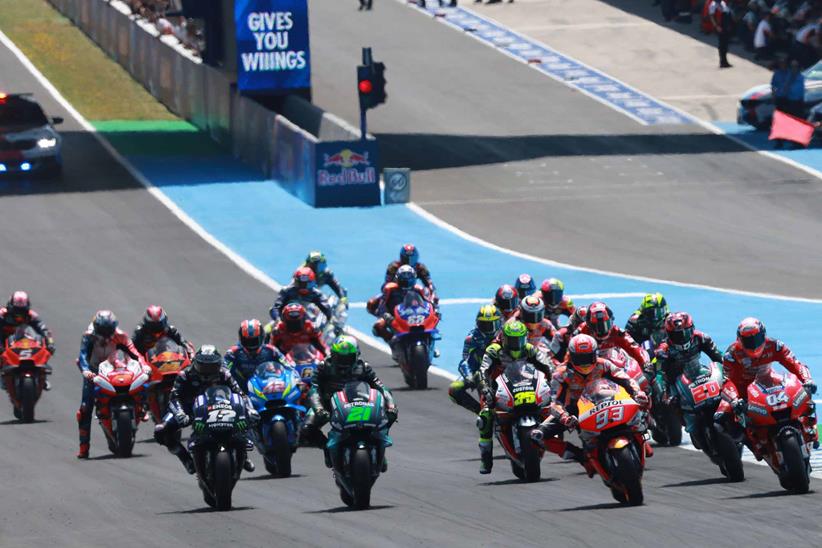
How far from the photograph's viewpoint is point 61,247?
38.7 metres

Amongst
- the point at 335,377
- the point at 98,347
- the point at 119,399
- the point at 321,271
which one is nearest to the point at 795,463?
the point at 335,377

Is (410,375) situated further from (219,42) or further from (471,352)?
(219,42)

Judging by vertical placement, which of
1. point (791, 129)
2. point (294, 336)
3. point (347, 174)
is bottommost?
point (294, 336)

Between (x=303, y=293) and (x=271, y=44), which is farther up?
(x=271, y=44)

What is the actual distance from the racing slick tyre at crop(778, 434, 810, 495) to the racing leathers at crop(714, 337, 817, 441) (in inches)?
23.5

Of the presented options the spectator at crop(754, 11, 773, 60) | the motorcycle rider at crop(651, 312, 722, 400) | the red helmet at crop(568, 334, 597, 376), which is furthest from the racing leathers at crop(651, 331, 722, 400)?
the spectator at crop(754, 11, 773, 60)

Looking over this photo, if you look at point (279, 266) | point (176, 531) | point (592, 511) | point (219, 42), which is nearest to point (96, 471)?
point (176, 531)

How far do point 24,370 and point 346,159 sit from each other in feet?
64.2

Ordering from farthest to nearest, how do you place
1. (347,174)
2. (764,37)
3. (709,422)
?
(764,37), (347,174), (709,422)

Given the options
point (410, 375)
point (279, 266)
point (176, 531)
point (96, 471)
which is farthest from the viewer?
point (279, 266)

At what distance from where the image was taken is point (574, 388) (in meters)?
17.7

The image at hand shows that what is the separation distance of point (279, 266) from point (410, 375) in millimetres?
11403

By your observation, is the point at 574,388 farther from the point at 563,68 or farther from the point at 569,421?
the point at 563,68

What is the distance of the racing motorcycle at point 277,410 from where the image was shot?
19.2 metres
